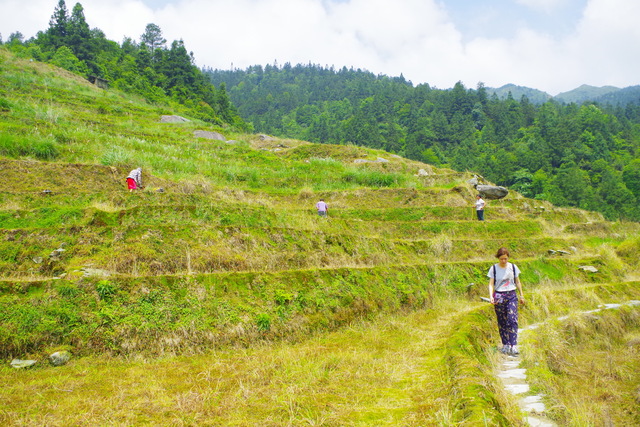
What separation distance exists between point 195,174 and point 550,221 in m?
21.2

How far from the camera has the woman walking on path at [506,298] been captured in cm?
664

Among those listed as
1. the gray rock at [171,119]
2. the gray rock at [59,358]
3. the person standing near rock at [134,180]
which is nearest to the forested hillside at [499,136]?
the gray rock at [171,119]

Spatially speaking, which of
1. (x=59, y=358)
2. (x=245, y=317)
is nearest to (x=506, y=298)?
(x=245, y=317)

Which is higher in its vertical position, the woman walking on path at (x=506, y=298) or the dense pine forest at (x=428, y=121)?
the dense pine forest at (x=428, y=121)

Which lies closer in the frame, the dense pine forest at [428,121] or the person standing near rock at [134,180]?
the person standing near rock at [134,180]

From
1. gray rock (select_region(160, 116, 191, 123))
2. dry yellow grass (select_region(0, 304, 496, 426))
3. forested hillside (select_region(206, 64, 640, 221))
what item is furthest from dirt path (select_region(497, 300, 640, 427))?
forested hillside (select_region(206, 64, 640, 221))

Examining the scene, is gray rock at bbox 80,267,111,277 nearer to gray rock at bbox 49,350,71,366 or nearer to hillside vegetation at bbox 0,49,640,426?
hillside vegetation at bbox 0,49,640,426

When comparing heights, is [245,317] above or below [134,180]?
below

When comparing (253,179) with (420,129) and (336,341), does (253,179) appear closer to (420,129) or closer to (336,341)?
(336,341)

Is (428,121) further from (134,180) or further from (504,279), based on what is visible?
(504,279)

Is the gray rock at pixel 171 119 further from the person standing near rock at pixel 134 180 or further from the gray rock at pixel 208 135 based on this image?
the person standing near rock at pixel 134 180

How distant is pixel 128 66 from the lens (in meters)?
57.6

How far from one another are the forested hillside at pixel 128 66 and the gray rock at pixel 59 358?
1907 inches

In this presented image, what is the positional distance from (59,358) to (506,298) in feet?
22.9
